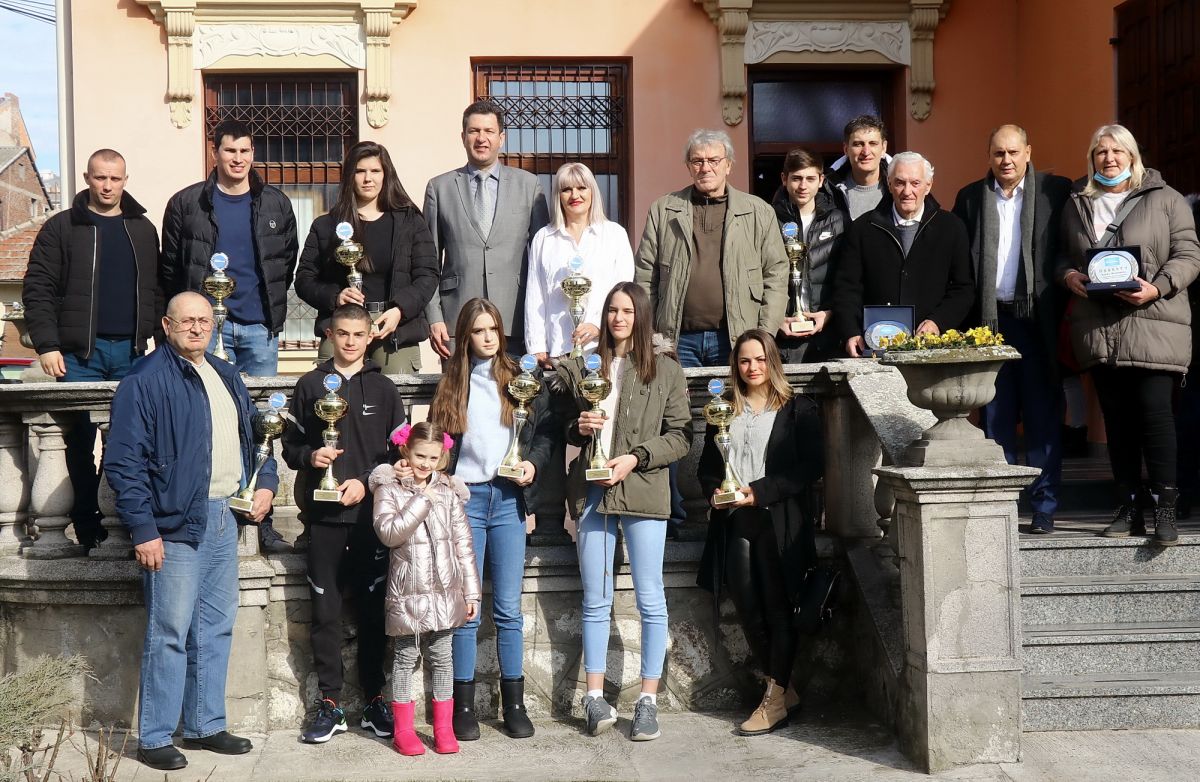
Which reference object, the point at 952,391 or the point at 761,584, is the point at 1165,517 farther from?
the point at 761,584

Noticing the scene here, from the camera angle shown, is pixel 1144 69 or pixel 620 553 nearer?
pixel 620 553

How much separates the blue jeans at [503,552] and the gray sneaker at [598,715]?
343 millimetres

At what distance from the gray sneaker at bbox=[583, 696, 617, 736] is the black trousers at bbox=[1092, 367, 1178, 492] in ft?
9.00

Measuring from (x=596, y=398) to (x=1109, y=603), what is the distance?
8.31ft

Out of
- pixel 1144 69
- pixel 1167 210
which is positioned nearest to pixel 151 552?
pixel 1167 210

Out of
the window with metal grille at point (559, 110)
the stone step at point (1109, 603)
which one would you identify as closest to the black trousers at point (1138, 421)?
the stone step at point (1109, 603)

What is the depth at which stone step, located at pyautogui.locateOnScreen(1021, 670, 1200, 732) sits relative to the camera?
19.1ft

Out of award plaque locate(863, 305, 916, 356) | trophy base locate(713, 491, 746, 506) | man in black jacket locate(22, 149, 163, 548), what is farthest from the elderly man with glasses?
award plaque locate(863, 305, 916, 356)

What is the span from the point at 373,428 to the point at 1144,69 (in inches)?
239

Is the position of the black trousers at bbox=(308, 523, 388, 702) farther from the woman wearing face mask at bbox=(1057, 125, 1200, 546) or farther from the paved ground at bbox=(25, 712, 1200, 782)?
the woman wearing face mask at bbox=(1057, 125, 1200, 546)

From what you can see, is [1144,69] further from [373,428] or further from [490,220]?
[373,428]

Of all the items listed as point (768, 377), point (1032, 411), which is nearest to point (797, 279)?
point (768, 377)

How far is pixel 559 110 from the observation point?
10.8 metres

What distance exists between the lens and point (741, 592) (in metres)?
6.05
